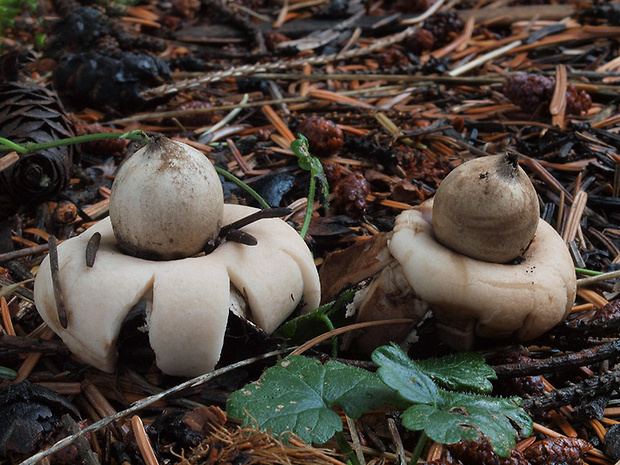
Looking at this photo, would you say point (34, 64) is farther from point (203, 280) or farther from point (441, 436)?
point (441, 436)

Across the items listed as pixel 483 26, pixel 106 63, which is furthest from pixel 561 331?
pixel 483 26

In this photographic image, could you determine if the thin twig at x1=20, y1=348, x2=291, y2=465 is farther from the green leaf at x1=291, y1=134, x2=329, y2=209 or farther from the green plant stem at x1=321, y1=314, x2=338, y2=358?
the green leaf at x1=291, y1=134, x2=329, y2=209

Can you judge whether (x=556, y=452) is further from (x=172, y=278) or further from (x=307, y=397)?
(x=172, y=278)

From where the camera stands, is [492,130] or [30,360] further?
[492,130]

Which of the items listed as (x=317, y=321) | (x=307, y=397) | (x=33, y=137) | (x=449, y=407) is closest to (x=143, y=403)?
(x=307, y=397)

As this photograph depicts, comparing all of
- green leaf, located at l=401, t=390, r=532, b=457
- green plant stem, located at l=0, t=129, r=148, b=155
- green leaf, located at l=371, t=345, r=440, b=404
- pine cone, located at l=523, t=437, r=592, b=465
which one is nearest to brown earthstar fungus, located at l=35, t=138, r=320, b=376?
green plant stem, located at l=0, t=129, r=148, b=155
